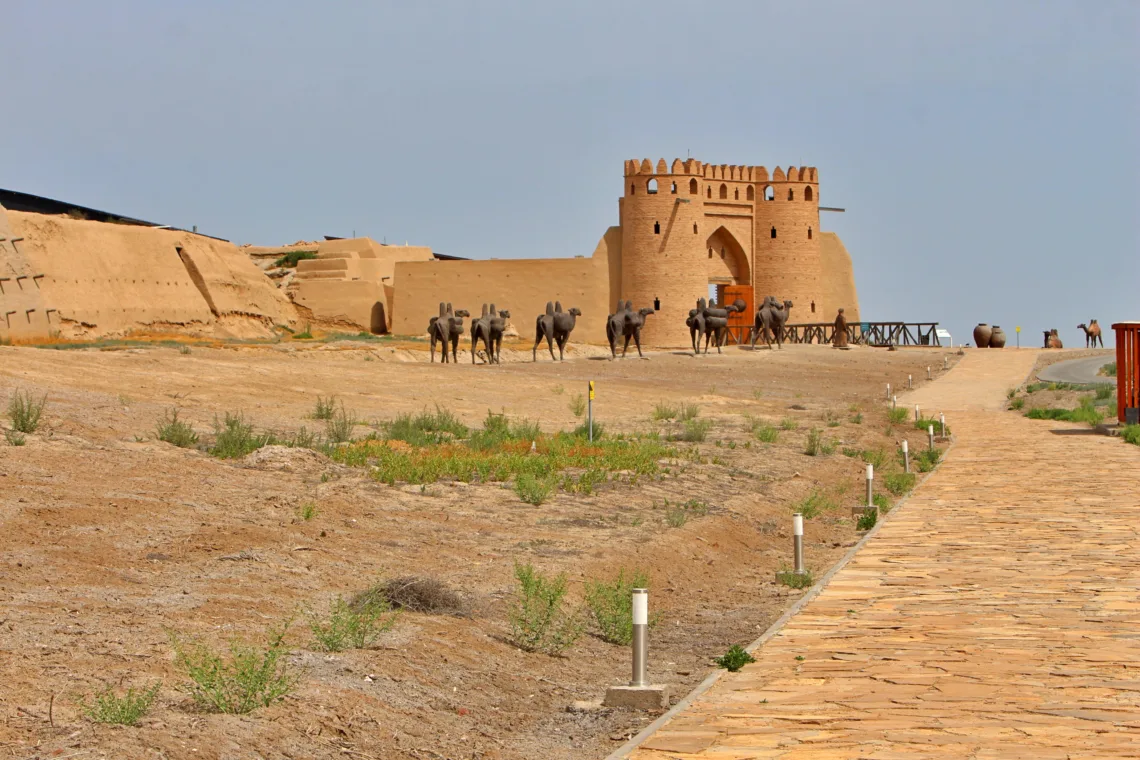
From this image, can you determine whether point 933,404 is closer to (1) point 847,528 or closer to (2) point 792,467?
(2) point 792,467

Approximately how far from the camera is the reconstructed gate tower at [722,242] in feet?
188

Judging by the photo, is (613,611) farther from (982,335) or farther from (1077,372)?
(982,335)

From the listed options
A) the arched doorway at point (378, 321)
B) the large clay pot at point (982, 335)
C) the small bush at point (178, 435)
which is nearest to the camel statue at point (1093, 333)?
the large clay pot at point (982, 335)

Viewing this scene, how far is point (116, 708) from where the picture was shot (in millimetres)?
6203

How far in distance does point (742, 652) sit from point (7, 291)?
28887 millimetres

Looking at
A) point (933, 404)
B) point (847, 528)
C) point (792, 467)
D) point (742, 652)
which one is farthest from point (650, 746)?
point (933, 404)

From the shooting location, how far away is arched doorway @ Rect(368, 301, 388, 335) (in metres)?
54.7

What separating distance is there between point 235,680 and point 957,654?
418 cm

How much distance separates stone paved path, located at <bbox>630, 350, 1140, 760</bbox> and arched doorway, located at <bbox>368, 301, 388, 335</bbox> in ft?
134

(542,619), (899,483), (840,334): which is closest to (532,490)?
(542,619)

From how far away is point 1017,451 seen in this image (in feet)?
73.9

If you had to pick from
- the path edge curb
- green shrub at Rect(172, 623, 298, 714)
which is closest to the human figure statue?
the path edge curb

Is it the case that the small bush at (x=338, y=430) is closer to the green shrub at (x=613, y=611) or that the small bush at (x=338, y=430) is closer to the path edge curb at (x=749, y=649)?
the path edge curb at (x=749, y=649)

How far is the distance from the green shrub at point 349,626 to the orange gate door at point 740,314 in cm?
4638
